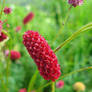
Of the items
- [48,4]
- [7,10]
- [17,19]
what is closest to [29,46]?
[7,10]

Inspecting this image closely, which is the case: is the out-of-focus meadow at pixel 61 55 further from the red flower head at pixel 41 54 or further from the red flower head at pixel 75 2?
the red flower head at pixel 41 54

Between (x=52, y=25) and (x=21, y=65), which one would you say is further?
(x=52, y=25)

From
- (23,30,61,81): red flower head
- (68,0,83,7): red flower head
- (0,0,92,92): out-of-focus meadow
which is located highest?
(68,0,83,7): red flower head

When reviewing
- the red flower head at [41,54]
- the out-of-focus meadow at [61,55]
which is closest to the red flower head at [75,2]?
the out-of-focus meadow at [61,55]

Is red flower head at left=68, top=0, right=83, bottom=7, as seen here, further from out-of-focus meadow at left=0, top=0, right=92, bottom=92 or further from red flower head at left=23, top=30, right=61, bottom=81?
red flower head at left=23, top=30, right=61, bottom=81

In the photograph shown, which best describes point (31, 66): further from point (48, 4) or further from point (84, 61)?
point (48, 4)

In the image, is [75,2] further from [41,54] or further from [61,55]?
[61,55]

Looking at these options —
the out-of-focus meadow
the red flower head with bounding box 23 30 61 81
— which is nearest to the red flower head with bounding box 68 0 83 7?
the out-of-focus meadow

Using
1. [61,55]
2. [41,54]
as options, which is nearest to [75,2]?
[41,54]
